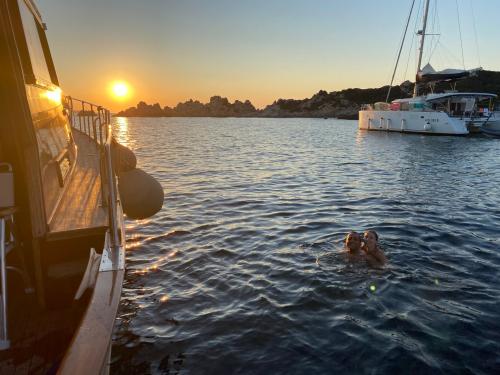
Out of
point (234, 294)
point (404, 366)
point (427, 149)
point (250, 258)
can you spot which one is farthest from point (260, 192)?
point (427, 149)

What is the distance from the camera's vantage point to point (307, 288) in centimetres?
706

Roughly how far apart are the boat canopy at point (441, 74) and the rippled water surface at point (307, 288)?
39067 mm

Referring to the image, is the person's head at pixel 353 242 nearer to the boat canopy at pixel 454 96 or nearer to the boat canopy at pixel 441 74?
the boat canopy at pixel 454 96

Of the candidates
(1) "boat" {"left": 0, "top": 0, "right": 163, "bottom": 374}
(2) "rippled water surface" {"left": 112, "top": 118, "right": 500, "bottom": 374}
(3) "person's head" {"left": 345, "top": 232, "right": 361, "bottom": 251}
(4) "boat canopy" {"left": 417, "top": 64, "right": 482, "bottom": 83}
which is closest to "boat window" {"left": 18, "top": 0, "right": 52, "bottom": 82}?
(1) "boat" {"left": 0, "top": 0, "right": 163, "bottom": 374}

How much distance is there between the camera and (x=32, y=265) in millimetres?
3715

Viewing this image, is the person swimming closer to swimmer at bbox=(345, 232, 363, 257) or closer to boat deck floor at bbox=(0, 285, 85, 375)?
swimmer at bbox=(345, 232, 363, 257)

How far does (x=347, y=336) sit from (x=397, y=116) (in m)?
50.3

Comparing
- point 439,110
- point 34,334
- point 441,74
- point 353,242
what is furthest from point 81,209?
point 441,74

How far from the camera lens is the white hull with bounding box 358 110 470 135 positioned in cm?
4609

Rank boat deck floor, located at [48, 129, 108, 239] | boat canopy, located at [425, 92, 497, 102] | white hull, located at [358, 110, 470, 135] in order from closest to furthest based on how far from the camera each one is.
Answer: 1. boat deck floor, located at [48, 129, 108, 239]
2. white hull, located at [358, 110, 470, 135]
3. boat canopy, located at [425, 92, 497, 102]

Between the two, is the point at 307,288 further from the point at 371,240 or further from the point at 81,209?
the point at 81,209

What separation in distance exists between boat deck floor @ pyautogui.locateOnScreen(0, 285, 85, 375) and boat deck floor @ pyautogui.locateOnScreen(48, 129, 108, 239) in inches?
25.9

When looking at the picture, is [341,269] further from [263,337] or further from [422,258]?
[263,337]

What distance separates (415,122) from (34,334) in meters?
51.4
